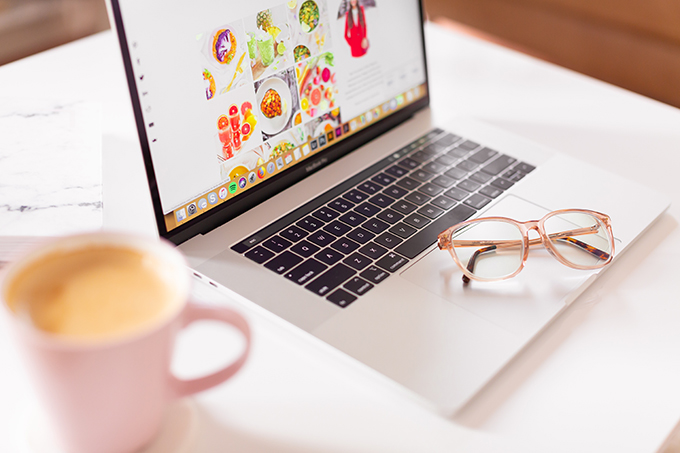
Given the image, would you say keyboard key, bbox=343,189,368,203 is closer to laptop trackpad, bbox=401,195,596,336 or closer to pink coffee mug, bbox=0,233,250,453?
laptop trackpad, bbox=401,195,596,336

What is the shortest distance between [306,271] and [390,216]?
0.14 metres

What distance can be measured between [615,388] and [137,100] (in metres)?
0.50

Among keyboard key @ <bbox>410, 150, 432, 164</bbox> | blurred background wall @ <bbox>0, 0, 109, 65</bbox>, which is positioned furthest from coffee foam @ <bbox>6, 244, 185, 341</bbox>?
blurred background wall @ <bbox>0, 0, 109, 65</bbox>

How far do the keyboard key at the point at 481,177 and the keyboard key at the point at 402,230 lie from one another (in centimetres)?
14

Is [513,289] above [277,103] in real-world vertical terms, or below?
below

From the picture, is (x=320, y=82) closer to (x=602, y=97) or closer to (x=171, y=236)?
(x=171, y=236)

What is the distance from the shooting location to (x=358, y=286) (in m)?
0.61

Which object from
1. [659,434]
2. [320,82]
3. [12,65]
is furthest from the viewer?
[12,65]

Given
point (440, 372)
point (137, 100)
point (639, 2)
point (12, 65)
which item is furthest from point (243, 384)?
point (639, 2)

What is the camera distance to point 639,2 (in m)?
1.50

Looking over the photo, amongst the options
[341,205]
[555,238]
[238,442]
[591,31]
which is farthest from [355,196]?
[591,31]

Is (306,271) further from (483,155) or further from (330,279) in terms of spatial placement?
(483,155)

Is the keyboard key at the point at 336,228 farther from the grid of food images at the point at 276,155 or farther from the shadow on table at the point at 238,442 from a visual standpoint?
the shadow on table at the point at 238,442

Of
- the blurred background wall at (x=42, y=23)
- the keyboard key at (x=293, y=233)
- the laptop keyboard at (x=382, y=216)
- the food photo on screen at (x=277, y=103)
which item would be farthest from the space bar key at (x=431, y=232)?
the blurred background wall at (x=42, y=23)
